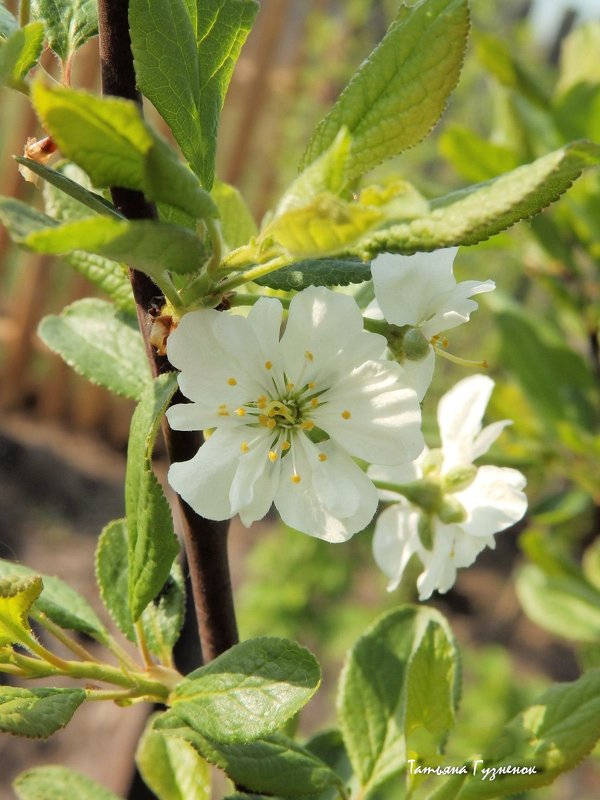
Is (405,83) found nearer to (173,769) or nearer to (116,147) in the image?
(116,147)

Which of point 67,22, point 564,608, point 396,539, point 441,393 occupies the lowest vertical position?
point 441,393

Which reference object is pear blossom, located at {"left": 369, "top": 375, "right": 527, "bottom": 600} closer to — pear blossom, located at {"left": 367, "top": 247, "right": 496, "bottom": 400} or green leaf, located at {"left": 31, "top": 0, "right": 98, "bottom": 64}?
pear blossom, located at {"left": 367, "top": 247, "right": 496, "bottom": 400}

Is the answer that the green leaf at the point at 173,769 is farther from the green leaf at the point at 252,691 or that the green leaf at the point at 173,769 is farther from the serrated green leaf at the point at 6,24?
the serrated green leaf at the point at 6,24

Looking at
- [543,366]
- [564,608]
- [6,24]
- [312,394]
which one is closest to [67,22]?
[6,24]

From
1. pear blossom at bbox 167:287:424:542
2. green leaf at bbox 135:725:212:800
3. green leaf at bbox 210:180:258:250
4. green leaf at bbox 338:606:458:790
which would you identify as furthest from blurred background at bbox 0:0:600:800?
green leaf at bbox 135:725:212:800

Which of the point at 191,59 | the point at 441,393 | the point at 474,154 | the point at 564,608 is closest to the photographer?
Result: the point at 191,59

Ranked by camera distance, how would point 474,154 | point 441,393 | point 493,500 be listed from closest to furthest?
point 493,500 < point 474,154 < point 441,393
